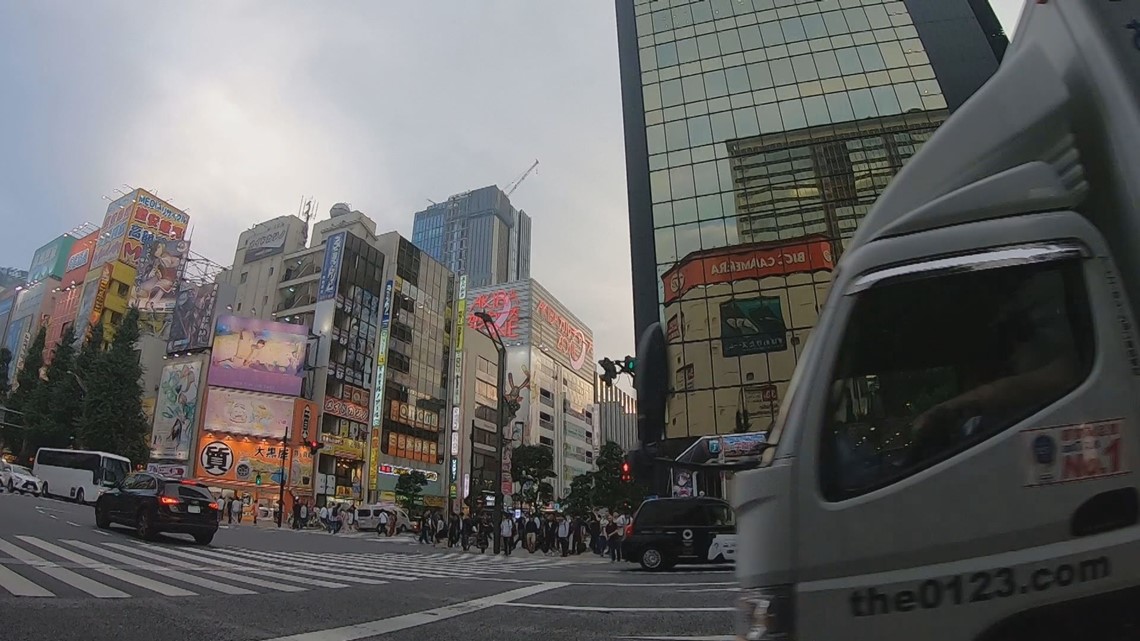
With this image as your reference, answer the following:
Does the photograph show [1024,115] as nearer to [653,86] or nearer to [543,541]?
[543,541]

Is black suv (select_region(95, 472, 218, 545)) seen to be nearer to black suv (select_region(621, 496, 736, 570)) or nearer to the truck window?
black suv (select_region(621, 496, 736, 570))

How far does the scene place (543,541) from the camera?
2475 cm

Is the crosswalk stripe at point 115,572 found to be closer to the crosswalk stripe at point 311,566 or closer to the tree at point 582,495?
the crosswalk stripe at point 311,566

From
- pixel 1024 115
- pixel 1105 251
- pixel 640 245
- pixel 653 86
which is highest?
pixel 653 86

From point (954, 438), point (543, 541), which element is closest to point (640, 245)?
point (543, 541)

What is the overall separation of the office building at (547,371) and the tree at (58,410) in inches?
1770

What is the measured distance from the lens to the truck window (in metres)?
2.30

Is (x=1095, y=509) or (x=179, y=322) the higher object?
(x=179, y=322)

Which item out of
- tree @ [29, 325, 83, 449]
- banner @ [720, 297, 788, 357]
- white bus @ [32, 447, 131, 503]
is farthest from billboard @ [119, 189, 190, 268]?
banner @ [720, 297, 788, 357]

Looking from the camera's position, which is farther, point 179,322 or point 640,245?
point 179,322

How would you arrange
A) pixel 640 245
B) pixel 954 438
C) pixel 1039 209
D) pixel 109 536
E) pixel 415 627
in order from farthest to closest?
pixel 640 245 → pixel 109 536 → pixel 415 627 → pixel 1039 209 → pixel 954 438

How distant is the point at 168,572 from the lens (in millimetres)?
8883

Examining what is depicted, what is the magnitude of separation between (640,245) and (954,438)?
33.7m

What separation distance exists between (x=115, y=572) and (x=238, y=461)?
4742cm
